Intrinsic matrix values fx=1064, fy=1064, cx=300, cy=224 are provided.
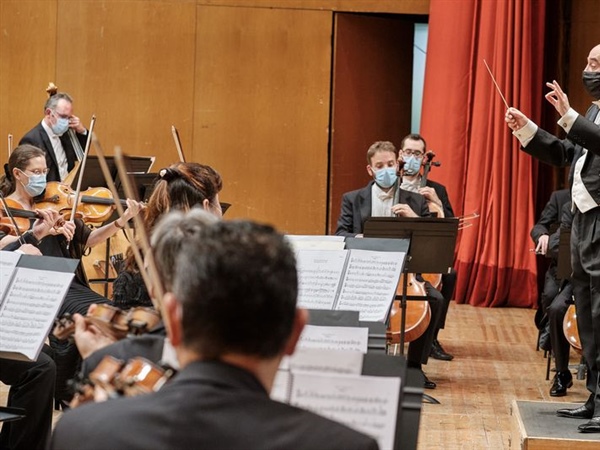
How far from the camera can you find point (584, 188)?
13.0 ft

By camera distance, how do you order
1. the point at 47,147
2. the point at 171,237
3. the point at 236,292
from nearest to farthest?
the point at 236,292
the point at 171,237
the point at 47,147

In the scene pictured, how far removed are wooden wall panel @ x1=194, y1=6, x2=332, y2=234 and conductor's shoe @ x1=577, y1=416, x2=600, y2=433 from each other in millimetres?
5106

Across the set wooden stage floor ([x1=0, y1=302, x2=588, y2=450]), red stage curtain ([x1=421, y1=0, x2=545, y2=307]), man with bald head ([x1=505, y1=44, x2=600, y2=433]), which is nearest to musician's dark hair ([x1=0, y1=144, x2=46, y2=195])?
wooden stage floor ([x1=0, y1=302, x2=588, y2=450])

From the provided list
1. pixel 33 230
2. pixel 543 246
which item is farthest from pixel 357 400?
pixel 543 246

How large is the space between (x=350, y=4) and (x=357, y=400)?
745 cm

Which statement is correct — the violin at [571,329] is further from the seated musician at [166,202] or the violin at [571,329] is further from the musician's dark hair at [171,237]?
the musician's dark hair at [171,237]

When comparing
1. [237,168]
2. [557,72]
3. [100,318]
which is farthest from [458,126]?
[100,318]

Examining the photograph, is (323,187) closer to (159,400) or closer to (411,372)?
(411,372)

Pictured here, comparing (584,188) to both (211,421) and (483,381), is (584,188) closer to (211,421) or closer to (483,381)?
(483,381)

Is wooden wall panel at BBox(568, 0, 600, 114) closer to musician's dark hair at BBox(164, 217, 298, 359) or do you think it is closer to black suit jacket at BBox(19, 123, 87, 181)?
black suit jacket at BBox(19, 123, 87, 181)

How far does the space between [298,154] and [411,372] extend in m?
6.86

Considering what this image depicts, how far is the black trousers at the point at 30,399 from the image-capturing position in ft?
12.9

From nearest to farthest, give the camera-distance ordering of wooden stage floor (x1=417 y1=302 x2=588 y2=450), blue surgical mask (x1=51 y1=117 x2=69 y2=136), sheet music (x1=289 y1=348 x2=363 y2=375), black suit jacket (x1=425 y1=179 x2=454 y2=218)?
sheet music (x1=289 y1=348 x2=363 y2=375) < wooden stage floor (x1=417 y1=302 x2=588 y2=450) < black suit jacket (x1=425 y1=179 x2=454 y2=218) < blue surgical mask (x1=51 y1=117 x2=69 y2=136)

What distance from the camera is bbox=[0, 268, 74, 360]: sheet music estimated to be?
3365mm
